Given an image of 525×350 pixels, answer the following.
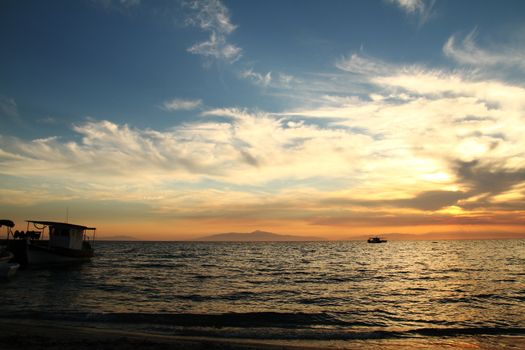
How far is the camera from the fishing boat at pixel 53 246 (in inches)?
1793

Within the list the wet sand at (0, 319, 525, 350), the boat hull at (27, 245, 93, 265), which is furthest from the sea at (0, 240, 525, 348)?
the boat hull at (27, 245, 93, 265)

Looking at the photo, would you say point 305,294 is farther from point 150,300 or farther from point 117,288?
point 117,288

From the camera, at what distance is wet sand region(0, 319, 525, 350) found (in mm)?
12234

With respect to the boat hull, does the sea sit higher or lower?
lower

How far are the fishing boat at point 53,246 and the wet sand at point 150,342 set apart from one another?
33994mm

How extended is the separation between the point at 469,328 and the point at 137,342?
1526cm

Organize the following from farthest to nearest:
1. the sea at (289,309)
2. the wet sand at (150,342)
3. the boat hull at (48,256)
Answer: the boat hull at (48,256), the sea at (289,309), the wet sand at (150,342)

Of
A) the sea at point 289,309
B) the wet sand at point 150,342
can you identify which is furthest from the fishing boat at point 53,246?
the wet sand at point 150,342

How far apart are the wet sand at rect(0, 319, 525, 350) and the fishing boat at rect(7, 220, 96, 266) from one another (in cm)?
3399

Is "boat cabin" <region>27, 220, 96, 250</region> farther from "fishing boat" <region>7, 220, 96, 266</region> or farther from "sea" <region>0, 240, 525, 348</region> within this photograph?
"sea" <region>0, 240, 525, 348</region>

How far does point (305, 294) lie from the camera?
2739cm

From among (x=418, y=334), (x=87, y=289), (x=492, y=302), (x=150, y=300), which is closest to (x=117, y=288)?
(x=87, y=289)

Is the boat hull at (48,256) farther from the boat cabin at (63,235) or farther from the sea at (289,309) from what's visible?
the sea at (289,309)

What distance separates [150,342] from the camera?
42.3ft
